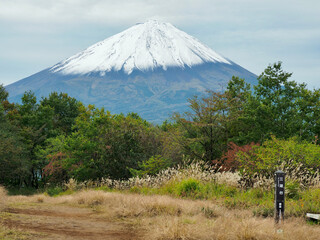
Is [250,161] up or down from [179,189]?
up

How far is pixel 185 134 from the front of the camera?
78.7 ft

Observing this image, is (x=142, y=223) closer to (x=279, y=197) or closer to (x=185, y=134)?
(x=279, y=197)

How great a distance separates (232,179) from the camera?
→ 38.0ft

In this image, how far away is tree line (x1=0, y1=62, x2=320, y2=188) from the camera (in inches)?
783

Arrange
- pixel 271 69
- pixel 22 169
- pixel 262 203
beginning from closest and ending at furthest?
pixel 262 203, pixel 271 69, pixel 22 169

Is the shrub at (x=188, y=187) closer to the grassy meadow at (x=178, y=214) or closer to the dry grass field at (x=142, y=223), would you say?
the grassy meadow at (x=178, y=214)

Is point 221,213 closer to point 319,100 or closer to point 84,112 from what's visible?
point 319,100

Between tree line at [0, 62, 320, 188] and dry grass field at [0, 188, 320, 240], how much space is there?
577 cm

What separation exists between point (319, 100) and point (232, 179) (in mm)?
22341

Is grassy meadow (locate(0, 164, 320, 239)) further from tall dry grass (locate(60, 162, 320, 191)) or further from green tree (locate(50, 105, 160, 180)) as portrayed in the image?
green tree (locate(50, 105, 160, 180))

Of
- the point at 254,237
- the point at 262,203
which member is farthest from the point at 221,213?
the point at 254,237

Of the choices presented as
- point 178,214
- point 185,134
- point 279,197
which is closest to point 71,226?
point 178,214

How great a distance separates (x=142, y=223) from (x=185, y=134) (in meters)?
16.1

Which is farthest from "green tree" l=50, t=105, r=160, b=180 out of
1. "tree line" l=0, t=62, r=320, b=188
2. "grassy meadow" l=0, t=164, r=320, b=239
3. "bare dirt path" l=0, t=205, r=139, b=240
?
"bare dirt path" l=0, t=205, r=139, b=240
